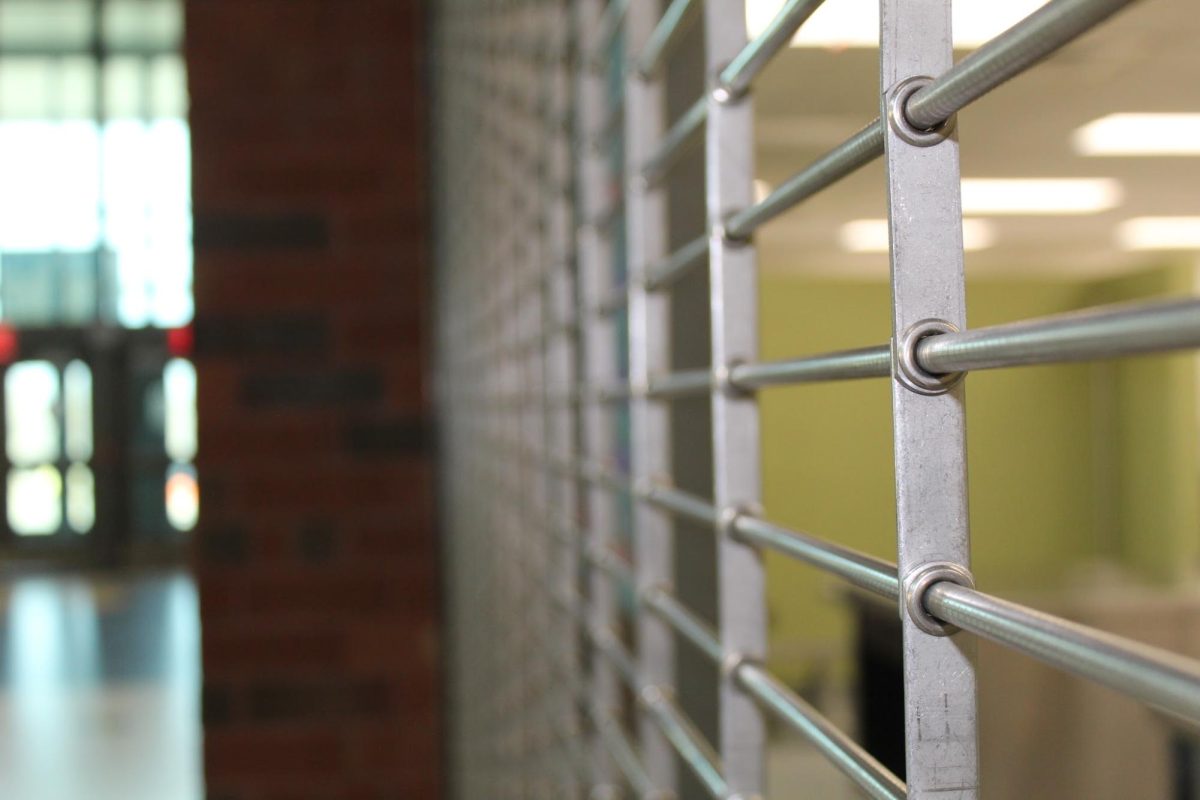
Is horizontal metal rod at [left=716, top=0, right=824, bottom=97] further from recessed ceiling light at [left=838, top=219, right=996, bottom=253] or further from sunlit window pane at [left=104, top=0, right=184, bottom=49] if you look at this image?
sunlit window pane at [left=104, top=0, right=184, bottom=49]

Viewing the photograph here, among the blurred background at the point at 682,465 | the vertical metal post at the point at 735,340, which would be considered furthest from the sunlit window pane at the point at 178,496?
the vertical metal post at the point at 735,340

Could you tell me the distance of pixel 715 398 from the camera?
1.52 feet

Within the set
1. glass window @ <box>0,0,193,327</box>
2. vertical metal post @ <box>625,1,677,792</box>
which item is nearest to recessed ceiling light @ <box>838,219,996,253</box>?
vertical metal post @ <box>625,1,677,792</box>

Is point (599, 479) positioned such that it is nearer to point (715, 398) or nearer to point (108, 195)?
point (715, 398)

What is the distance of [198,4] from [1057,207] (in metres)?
2.27

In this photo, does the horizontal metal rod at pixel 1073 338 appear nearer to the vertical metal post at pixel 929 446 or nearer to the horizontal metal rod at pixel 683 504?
the vertical metal post at pixel 929 446

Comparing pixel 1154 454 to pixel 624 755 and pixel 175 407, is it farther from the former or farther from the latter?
pixel 175 407

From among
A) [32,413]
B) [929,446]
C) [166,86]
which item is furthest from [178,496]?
[929,446]

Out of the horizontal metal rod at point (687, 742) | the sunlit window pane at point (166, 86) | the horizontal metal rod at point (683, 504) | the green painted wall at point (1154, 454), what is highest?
the sunlit window pane at point (166, 86)

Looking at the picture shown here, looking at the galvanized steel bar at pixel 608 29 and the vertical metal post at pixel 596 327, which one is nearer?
the galvanized steel bar at pixel 608 29

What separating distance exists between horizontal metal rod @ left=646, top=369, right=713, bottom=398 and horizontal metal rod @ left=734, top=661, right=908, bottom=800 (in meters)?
0.11

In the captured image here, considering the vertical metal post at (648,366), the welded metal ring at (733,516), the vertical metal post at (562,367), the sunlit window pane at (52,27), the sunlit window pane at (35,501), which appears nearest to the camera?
the welded metal ring at (733,516)

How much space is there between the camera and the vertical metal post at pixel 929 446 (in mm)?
257

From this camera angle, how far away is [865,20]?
14.1 inches
